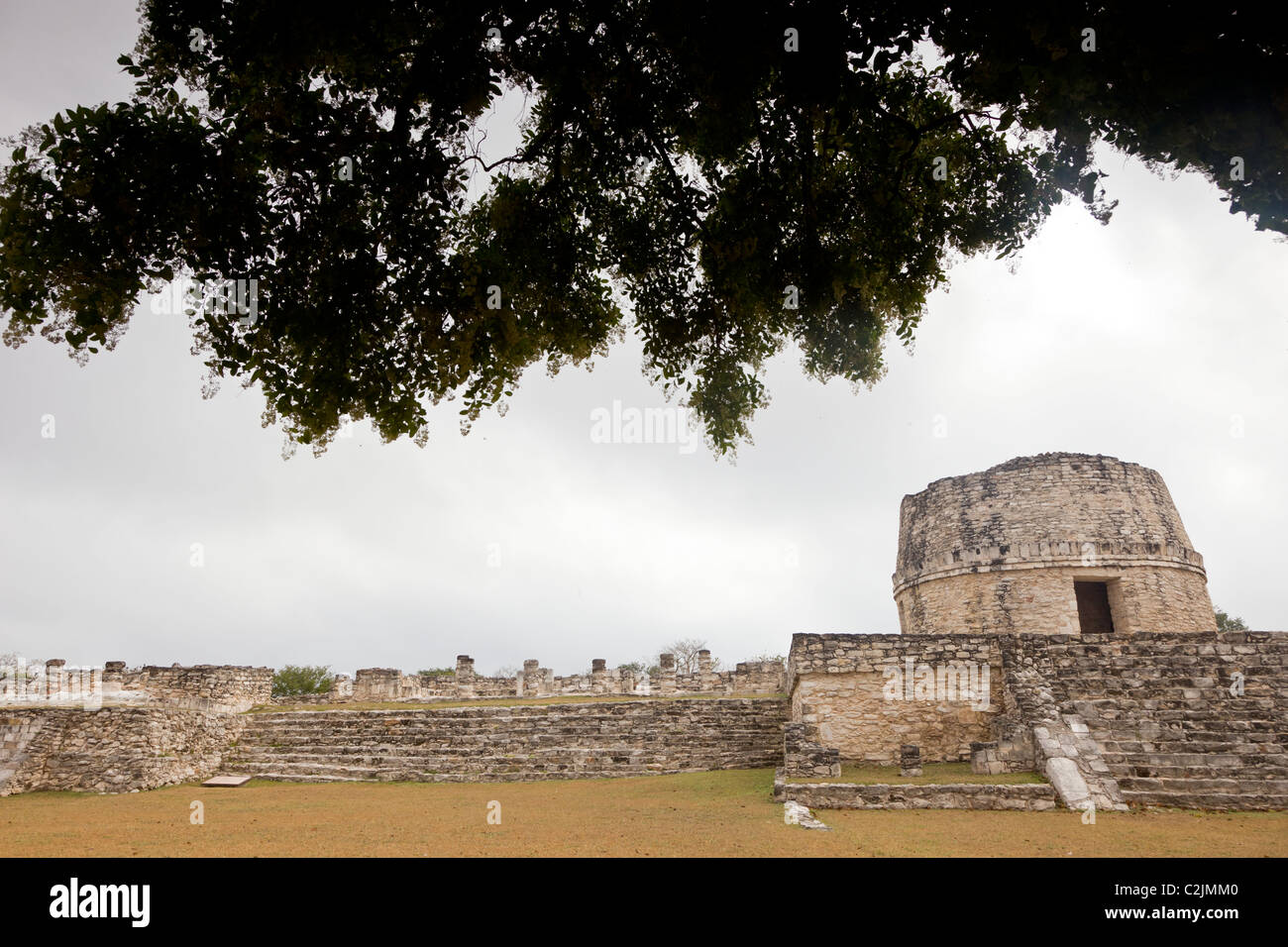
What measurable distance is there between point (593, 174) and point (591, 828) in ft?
23.5

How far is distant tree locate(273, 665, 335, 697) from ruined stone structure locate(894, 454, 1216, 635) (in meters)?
33.0

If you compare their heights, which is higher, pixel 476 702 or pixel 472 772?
pixel 476 702

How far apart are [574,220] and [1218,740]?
38.4 feet

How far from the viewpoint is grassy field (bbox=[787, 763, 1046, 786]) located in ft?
35.3

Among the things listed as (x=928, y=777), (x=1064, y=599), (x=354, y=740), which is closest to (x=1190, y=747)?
(x=928, y=777)

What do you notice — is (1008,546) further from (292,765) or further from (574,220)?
(292,765)

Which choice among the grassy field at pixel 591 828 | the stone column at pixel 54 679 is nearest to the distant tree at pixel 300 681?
the stone column at pixel 54 679

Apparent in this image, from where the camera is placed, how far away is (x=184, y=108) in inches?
218

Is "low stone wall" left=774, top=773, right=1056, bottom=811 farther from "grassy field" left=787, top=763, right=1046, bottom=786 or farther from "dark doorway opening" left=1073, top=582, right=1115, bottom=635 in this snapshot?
"dark doorway opening" left=1073, top=582, right=1115, bottom=635

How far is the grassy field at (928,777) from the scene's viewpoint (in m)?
10.8

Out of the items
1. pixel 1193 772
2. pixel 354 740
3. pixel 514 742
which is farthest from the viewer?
pixel 354 740

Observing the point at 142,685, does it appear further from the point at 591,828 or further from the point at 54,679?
the point at 591,828

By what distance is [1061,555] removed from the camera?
61.3 ft

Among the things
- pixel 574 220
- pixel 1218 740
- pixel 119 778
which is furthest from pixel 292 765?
pixel 1218 740
